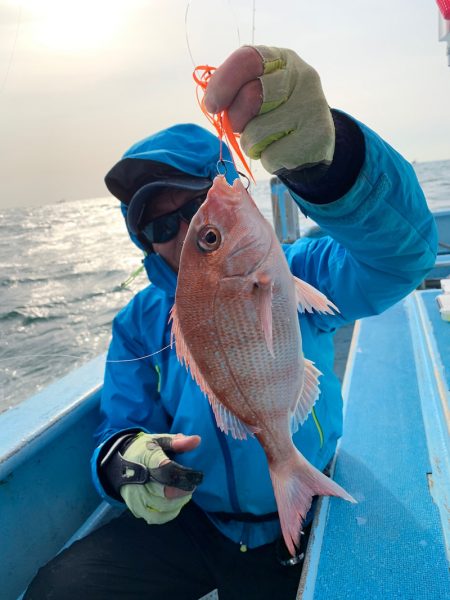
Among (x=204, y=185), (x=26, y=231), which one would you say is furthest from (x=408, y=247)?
(x=26, y=231)

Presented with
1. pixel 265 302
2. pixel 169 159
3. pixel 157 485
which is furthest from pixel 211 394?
pixel 169 159

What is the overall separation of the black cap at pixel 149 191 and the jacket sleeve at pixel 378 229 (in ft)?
2.20

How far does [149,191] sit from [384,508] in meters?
1.48

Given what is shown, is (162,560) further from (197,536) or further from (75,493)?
(75,493)

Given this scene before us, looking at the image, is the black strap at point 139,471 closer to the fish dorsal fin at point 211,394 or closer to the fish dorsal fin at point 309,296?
the fish dorsal fin at point 211,394

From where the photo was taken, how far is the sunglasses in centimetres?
189

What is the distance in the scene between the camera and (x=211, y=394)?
124 centimetres

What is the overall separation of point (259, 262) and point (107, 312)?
790cm

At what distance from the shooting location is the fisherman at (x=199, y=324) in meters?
1.08

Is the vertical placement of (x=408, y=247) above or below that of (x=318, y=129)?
below

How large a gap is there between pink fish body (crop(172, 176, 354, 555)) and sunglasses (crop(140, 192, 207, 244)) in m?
0.77

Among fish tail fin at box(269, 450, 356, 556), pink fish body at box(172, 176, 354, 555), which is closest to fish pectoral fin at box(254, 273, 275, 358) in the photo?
pink fish body at box(172, 176, 354, 555)

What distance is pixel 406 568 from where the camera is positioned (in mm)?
1332

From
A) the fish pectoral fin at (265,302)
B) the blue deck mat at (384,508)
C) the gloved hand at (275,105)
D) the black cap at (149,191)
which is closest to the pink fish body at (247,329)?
the fish pectoral fin at (265,302)
